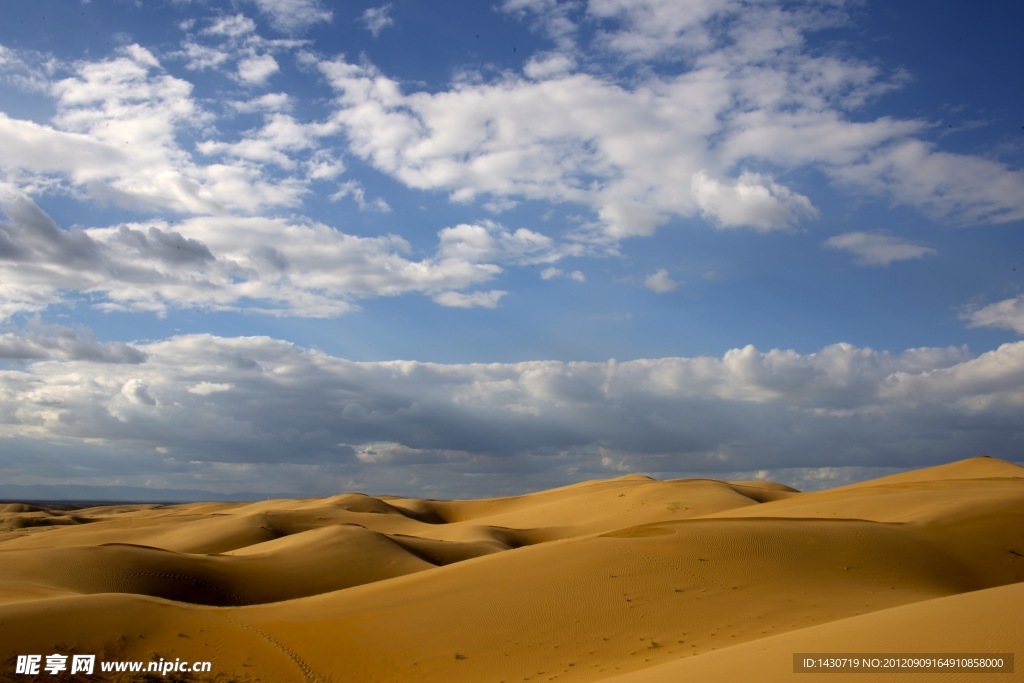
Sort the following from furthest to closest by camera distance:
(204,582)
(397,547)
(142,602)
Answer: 1. (397,547)
2. (204,582)
3. (142,602)

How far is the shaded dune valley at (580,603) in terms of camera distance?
13.7 meters

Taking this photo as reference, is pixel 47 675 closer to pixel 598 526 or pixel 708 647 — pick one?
pixel 708 647

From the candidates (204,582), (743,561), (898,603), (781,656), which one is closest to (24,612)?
(204,582)

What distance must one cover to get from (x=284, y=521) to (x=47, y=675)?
128 ft

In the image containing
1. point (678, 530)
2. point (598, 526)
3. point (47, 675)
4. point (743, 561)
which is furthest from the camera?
point (598, 526)

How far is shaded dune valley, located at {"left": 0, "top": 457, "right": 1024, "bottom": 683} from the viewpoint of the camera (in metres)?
13.7

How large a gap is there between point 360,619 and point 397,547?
1771 cm

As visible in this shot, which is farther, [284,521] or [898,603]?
[284,521]

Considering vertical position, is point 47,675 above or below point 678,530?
below

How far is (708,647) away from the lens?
15703 millimetres

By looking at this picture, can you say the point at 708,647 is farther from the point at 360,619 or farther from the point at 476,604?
the point at 360,619

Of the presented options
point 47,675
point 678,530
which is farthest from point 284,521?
point 47,675

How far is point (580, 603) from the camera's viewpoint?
19.2 metres

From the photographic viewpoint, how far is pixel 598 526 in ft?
163
